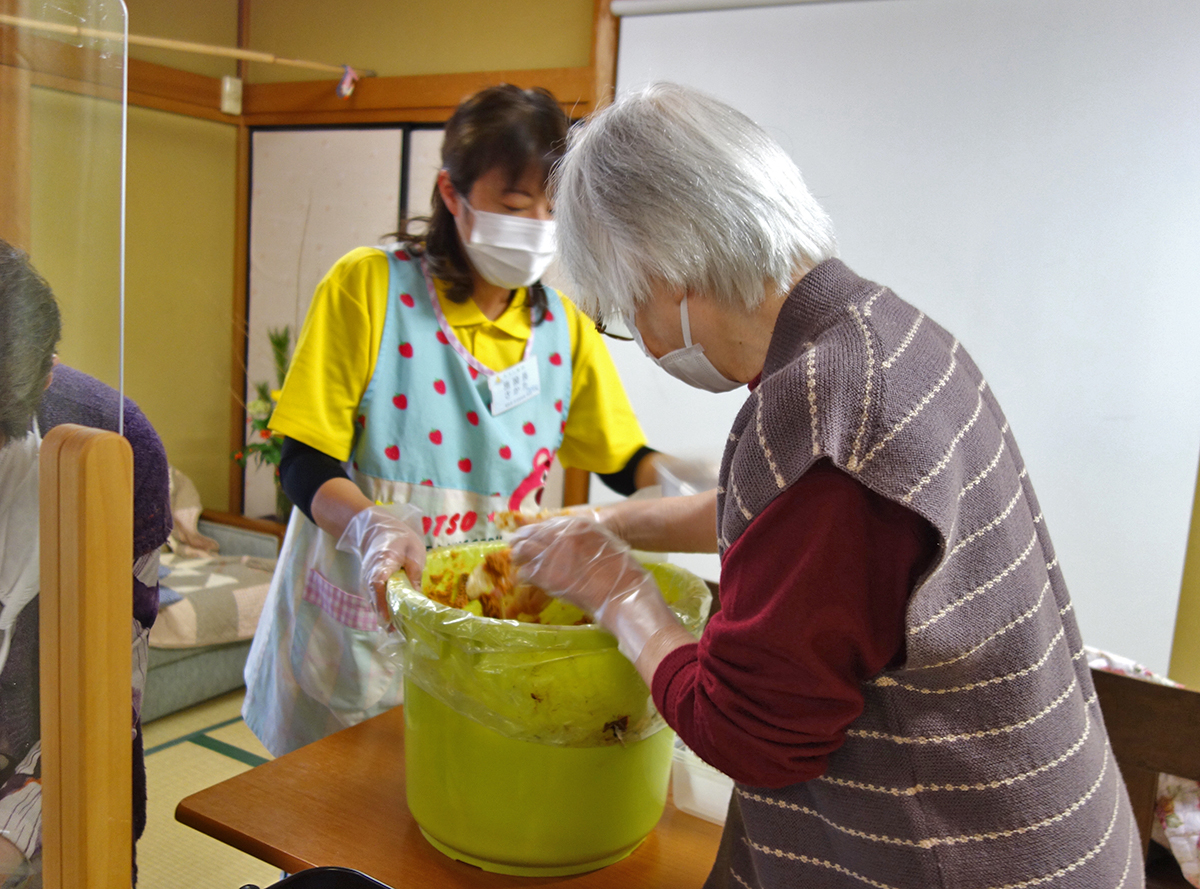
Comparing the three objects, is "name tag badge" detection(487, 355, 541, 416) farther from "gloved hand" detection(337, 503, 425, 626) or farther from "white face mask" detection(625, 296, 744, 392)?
"white face mask" detection(625, 296, 744, 392)

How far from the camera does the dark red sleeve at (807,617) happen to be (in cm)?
62

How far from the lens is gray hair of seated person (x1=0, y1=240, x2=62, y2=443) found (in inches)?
22.5

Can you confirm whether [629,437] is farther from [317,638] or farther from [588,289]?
[588,289]

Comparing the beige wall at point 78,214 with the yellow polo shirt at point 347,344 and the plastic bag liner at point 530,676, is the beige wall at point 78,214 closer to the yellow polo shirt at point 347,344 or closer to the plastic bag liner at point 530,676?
the plastic bag liner at point 530,676

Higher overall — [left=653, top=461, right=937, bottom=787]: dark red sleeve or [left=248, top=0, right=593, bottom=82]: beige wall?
[left=248, top=0, right=593, bottom=82]: beige wall

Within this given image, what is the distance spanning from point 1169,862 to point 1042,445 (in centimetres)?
102

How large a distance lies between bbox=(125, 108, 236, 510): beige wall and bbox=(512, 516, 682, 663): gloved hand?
3.29 m

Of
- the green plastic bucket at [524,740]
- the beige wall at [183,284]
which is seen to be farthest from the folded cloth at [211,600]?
the green plastic bucket at [524,740]

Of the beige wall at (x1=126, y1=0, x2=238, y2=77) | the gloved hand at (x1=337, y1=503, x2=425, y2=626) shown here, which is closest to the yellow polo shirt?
the gloved hand at (x1=337, y1=503, x2=425, y2=626)

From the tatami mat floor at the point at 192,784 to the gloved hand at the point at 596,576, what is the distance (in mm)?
1338

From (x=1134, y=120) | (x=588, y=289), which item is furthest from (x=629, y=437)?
(x=1134, y=120)

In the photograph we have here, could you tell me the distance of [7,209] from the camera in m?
0.56

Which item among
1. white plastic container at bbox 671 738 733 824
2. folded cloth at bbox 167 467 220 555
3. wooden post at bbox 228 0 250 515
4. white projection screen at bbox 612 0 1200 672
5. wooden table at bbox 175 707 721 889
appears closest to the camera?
wooden table at bbox 175 707 721 889

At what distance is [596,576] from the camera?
88cm
